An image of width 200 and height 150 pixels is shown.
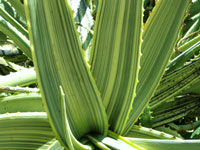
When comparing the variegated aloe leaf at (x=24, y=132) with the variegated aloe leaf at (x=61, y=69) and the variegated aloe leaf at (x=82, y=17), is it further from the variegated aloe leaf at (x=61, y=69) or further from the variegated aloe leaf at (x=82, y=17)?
the variegated aloe leaf at (x=82, y=17)

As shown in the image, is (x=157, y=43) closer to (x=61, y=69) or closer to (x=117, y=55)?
(x=117, y=55)

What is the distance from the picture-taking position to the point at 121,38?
652 millimetres

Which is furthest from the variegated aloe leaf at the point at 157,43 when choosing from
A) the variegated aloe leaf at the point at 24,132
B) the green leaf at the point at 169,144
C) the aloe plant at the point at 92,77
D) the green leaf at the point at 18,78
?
the green leaf at the point at 18,78

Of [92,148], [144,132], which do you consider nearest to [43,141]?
[92,148]

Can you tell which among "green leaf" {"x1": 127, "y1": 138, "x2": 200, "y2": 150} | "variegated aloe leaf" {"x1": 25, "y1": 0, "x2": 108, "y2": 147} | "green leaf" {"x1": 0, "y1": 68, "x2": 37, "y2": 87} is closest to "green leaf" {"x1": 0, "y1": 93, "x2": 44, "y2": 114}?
"green leaf" {"x1": 0, "y1": 68, "x2": 37, "y2": 87}

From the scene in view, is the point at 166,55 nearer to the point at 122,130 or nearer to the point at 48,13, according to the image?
the point at 122,130

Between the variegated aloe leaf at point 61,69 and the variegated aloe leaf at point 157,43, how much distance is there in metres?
0.16

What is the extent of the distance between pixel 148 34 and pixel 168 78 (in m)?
0.20

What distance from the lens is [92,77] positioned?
2.04 ft

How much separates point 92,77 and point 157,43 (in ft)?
0.90

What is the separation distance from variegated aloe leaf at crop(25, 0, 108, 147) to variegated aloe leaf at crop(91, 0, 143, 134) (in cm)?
5

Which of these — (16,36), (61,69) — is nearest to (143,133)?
(61,69)

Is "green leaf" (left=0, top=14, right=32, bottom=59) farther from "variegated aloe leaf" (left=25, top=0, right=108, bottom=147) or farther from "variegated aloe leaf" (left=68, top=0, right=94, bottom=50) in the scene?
"variegated aloe leaf" (left=25, top=0, right=108, bottom=147)

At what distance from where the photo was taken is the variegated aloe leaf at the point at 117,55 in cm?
63
